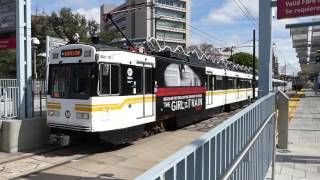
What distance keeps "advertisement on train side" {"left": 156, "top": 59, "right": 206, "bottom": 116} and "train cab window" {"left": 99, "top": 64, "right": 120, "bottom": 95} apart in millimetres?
2898

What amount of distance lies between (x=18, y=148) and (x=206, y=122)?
1046cm

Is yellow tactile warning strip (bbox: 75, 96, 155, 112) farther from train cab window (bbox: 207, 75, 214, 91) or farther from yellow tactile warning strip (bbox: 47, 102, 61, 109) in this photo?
train cab window (bbox: 207, 75, 214, 91)

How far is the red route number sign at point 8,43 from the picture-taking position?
46.1 ft

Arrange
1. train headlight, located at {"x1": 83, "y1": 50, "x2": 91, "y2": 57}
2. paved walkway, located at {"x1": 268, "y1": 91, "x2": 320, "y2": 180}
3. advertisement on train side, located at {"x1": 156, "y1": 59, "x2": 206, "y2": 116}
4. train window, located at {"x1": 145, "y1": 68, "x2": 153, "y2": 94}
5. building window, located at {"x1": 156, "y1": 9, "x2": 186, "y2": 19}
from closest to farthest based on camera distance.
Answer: paved walkway, located at {"x1": 268, "y1": 91, "x2": 320, "y2": 180}, train headlight, located at {"x1": 83, "y1": 50, "x2": 91, "y2": 57}, train window, located at {"x1": 145, "y1": 68, "x2": 153, "y2": 94}, advertisement on train side, located at {"x1": 156, "y1": 59, "x2": 206, "y2": 116}, building window, located at {"x1": 156, "y1": 9, "x2": 186, "y2": 19}

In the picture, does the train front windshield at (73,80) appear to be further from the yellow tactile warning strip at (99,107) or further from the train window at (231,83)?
the train window at (231,83)

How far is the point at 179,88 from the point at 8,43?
6.67 meters

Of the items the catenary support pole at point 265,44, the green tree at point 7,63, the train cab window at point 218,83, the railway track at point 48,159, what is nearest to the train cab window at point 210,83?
the train cab window at point 218,83

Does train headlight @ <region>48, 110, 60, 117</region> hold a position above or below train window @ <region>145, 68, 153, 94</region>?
below

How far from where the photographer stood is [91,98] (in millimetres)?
11836

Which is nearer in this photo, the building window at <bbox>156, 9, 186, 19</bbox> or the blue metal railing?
the blue metal railing

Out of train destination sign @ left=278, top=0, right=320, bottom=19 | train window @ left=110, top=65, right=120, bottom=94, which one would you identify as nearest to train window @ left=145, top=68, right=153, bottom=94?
train window @ left=110, top=65, right=120, bottom=94

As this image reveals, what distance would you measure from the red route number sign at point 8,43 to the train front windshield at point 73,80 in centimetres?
177

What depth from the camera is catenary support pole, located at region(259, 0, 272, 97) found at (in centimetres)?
996

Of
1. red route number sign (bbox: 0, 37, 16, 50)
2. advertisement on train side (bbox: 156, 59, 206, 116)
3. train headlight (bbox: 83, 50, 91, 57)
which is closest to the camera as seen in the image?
train headlight (bbox: 83, 50, 91, 57)
